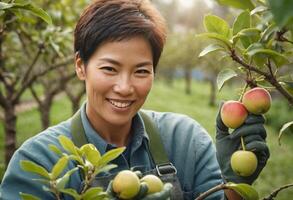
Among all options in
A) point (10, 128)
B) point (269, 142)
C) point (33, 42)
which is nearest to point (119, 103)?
point (33, 42)

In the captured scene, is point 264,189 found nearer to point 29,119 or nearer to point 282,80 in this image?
point 282,80

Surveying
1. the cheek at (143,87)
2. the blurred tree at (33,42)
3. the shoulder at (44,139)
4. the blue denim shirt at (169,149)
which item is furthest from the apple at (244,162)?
the blurred tree at (33,42)

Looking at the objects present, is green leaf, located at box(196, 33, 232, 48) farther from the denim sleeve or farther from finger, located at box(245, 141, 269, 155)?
the denim sleeve

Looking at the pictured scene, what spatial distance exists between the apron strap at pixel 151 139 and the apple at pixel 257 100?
582mm

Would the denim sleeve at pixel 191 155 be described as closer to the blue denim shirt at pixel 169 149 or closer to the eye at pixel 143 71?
the blue denim shirt at pixel 169 149

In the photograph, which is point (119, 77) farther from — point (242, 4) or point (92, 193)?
point (92, 193)

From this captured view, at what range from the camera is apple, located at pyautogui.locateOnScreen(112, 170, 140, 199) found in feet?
3.53

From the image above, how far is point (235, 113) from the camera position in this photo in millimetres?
1400

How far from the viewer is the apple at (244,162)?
1.35 metres

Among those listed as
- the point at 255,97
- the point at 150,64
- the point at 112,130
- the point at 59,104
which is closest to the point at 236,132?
the point at 255,97

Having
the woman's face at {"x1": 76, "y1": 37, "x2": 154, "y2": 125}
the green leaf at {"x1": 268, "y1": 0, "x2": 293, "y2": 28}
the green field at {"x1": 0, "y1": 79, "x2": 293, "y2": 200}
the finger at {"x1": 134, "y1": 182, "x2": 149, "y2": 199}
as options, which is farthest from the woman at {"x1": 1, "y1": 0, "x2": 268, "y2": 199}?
the green field at {"x1": 0, "y1": 79, "x2": 293, "y2": 200}

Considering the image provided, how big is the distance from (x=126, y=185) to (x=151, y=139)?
3.02ft

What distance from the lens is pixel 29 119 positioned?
945 cm

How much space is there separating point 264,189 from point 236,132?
180 inches
